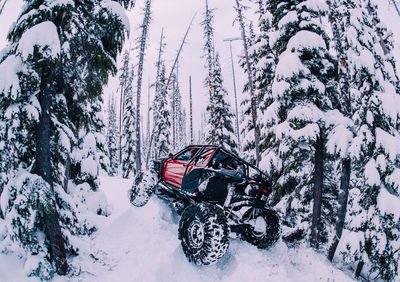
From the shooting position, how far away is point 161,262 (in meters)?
5.05

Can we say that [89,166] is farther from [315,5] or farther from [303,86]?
[315,5]

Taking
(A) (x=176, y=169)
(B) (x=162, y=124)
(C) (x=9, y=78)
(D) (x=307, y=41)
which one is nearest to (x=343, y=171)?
(D) (x=307, y=41)

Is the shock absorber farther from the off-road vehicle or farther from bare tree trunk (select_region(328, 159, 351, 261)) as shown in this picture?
bare tree trunk (select_region(328, 159, 351, 261))

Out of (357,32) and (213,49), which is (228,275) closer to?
(357,32)

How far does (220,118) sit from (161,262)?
16157 millimetres

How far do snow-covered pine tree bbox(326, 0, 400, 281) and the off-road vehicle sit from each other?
398 cm

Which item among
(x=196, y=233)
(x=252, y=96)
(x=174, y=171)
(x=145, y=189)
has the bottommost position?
(x=145, y=189)

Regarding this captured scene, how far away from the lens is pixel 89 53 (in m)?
5.53

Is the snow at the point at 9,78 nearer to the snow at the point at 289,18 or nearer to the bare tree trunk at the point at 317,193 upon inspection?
the snow at the point at 289,18

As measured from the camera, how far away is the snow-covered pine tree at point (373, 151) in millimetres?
7457

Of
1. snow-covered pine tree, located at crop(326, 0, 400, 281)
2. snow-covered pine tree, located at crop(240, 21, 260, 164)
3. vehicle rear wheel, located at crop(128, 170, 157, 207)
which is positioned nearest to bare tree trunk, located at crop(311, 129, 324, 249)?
snow-covered pine tree, located at crop(326, 0, 400, 281)

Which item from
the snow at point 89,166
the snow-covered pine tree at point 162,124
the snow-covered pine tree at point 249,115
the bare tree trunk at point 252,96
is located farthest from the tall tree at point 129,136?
the snow at point 89,166

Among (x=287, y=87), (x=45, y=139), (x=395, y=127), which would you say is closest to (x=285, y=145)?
(x=287, y=87)

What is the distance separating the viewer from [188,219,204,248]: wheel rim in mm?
4922
